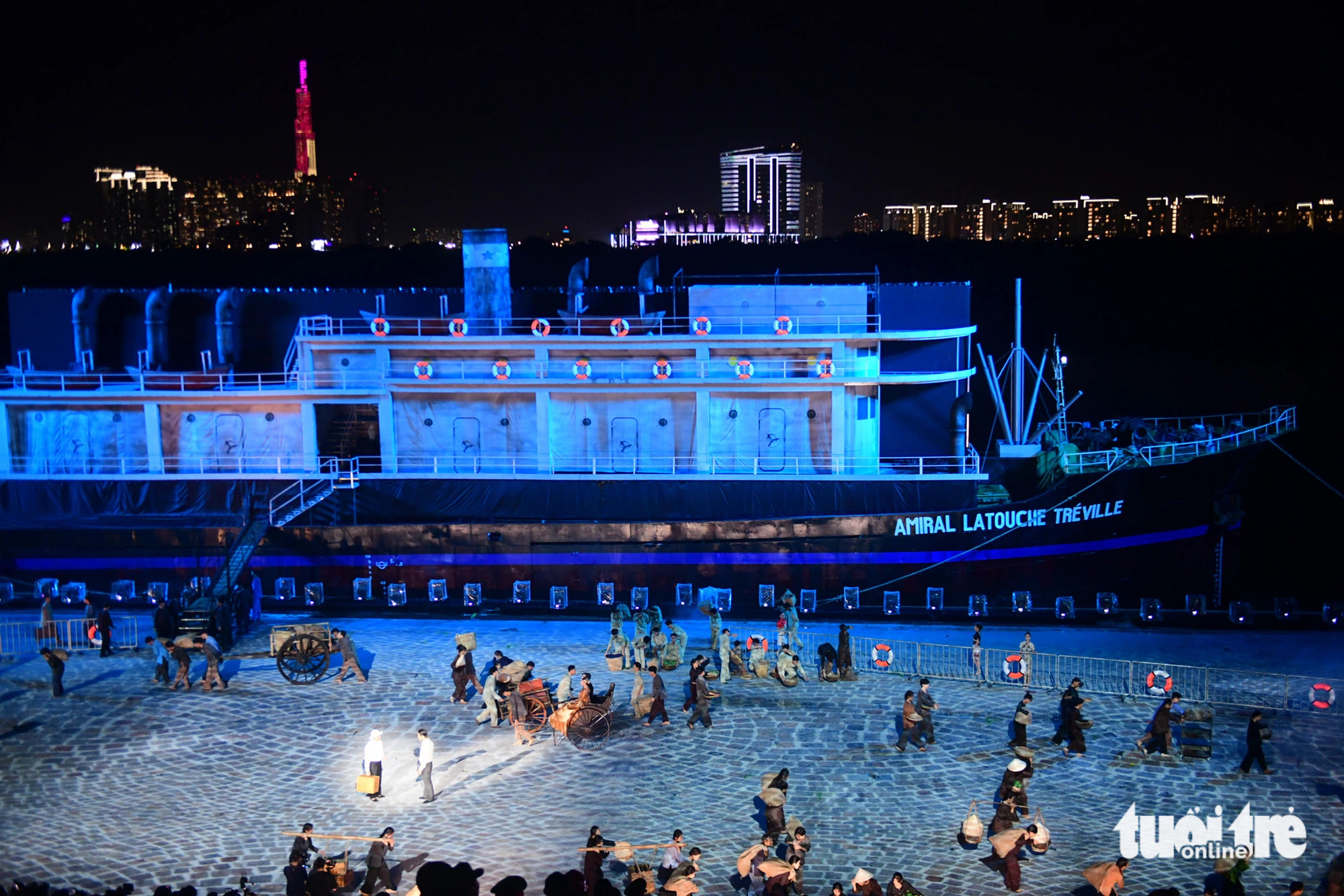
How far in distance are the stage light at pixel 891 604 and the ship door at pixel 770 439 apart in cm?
394

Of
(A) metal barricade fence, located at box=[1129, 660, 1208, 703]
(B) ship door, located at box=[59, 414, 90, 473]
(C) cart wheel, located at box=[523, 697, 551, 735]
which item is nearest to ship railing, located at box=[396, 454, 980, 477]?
(A) metal barricade fence, located at box=[1129, 660, 1208, 703]

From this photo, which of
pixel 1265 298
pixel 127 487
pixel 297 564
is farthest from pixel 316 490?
pixel 1265 298

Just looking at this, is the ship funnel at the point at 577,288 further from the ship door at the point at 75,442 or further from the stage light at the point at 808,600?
the ship door at the point at 75,442

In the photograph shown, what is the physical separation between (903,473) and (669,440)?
18.5 ft

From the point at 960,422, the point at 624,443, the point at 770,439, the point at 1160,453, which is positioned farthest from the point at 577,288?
the point at 1160,453

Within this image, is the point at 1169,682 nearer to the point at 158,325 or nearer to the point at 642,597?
the point at 642,597

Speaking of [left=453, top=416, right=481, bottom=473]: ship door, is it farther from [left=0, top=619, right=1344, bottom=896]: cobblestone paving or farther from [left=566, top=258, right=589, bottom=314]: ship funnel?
[left=0, top=619, right=1344, bottom=896]: cobblestone paving

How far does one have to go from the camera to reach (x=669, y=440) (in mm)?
25203

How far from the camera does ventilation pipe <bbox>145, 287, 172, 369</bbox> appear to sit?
1082 inches

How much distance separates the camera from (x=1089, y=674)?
58.1 ft

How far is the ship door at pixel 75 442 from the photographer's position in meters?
26.3

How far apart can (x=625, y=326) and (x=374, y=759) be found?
43.3ft

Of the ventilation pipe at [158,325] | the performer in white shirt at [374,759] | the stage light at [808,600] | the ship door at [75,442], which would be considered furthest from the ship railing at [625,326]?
the performer in white shirt at [374,759]

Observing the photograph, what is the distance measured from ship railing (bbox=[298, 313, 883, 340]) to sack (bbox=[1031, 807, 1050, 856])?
1367 centimetres
